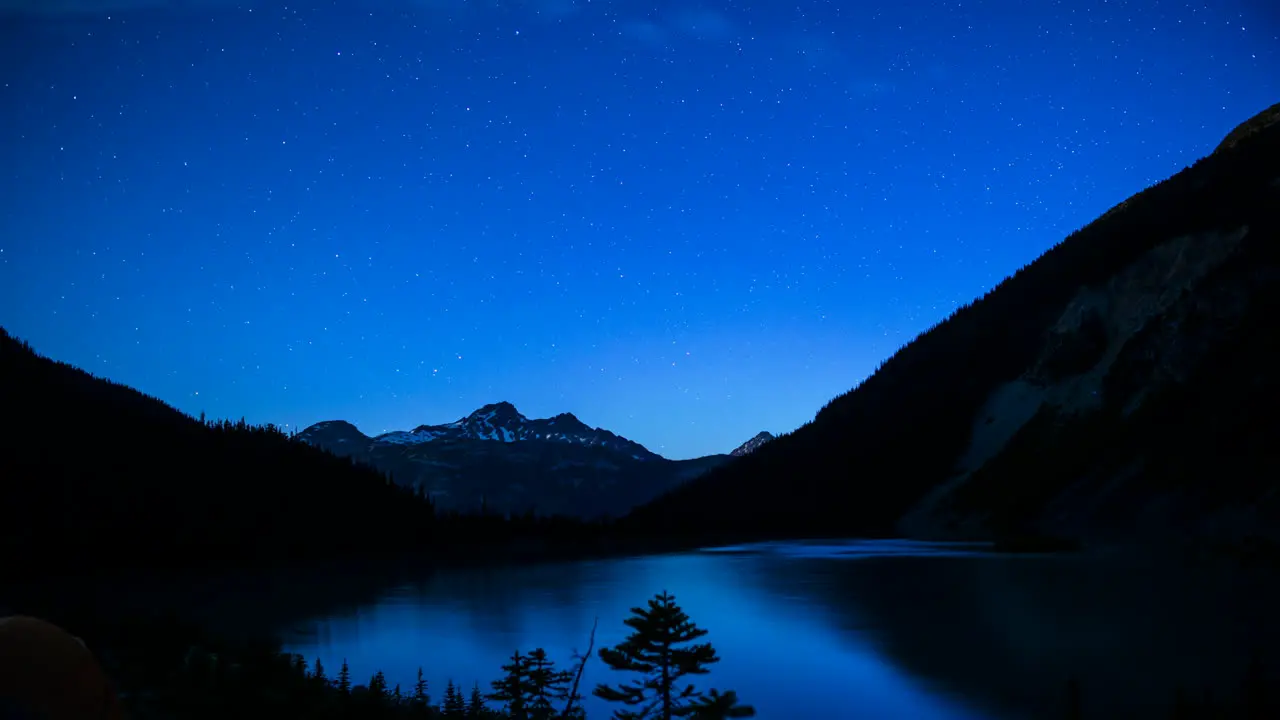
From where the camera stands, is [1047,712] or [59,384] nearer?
[1047,712]

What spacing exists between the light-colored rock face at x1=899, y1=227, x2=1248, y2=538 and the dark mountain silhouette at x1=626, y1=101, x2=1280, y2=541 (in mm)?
283

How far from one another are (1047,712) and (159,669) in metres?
25.5

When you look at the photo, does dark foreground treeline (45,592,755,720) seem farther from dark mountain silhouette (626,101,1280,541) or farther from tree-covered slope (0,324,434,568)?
tree-covered slope (0,324,434,568)

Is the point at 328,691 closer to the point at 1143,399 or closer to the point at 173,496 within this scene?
the point at 173,496

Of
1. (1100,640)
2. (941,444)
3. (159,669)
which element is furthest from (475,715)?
(941,444)

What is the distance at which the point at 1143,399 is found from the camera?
124 m

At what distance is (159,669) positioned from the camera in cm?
2264

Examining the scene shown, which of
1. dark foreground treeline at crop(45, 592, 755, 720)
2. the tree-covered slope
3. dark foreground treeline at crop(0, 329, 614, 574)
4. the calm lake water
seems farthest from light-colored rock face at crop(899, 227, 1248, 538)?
dark foreground treeline at crop(45, 592, 755, 720)

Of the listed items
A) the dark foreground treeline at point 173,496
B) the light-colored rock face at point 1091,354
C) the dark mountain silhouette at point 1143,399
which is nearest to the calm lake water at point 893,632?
the dark mountain silhouette at point 1143,399

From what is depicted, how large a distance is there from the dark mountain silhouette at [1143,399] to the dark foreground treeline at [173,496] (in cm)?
7475

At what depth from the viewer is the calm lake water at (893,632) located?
A: 34.7 m

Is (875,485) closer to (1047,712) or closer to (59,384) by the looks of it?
(59,384)

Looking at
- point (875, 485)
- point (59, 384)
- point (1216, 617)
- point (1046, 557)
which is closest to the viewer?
point (1216, 617)

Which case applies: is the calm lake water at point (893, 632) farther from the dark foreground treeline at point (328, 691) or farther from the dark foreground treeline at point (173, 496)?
the dark foreground treeline at point (173, 496)
